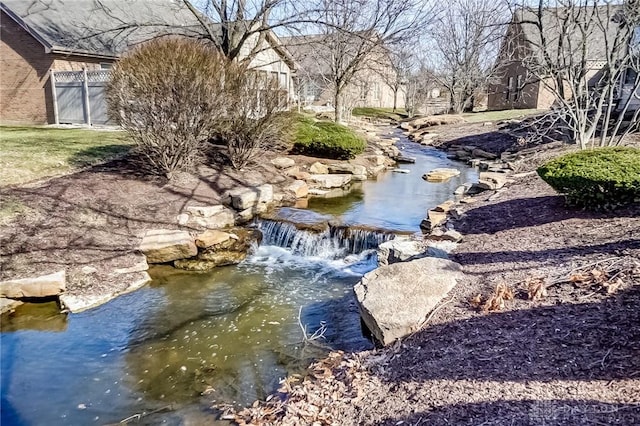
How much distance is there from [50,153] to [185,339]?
7350 millimetres

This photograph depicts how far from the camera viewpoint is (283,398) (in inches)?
158

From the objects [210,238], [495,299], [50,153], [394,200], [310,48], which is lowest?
[210,238]

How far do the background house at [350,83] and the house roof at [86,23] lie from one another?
424 centimetres

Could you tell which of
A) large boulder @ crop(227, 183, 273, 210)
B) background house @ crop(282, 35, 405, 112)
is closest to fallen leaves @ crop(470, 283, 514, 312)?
large boulder @ crop(227, 183, 273, 210)

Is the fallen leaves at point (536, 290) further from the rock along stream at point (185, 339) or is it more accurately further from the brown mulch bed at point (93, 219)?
the brown mulch bed at point (93, 219)

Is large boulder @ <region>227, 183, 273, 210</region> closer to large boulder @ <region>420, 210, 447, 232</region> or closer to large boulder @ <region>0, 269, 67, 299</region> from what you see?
large boulder @ <region>420, 210, 447, 232</region>

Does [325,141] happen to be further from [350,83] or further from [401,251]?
[350,83]

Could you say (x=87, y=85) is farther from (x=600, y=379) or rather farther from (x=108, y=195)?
(x=600, y=379)

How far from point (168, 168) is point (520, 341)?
7.83 m

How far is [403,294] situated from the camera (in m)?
4.68

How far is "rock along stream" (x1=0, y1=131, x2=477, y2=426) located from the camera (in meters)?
4.08

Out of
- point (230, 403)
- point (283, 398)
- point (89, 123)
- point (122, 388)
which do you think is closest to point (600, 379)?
point (283, 398)

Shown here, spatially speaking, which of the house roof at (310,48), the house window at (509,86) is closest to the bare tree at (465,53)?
the house window at (509,86)

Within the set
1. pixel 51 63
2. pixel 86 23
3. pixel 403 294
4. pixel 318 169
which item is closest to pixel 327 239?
pixel 403 294
